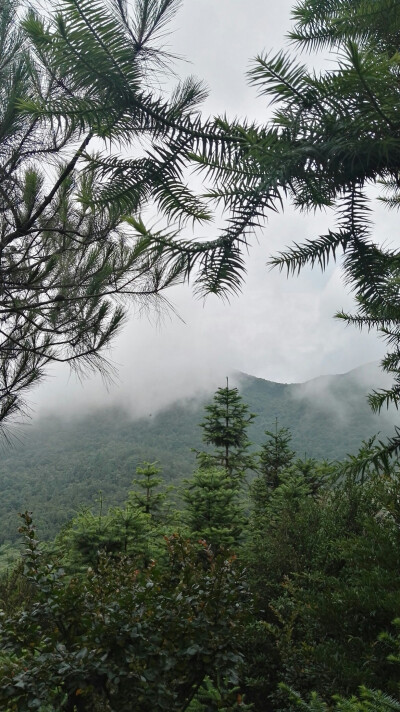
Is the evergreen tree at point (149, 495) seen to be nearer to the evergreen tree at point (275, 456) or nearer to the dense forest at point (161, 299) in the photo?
the dense forest at point (161, 299)

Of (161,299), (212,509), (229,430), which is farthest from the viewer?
(229,430)

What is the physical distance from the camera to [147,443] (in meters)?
91.1

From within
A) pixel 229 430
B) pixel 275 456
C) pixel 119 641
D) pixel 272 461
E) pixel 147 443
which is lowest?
pixel 147 443

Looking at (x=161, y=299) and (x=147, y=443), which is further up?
(x=161, y=299)

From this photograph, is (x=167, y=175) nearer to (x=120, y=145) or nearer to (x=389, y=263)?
(x=120, y=145)

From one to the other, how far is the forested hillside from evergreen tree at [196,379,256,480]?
27602 mm

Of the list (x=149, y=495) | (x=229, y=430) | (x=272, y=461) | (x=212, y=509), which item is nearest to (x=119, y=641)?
(x=212, y=509)

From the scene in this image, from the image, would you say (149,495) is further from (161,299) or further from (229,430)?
(161,299)

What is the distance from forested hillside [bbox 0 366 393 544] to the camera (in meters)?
53.1

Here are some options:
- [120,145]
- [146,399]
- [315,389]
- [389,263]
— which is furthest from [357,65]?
[146,399]

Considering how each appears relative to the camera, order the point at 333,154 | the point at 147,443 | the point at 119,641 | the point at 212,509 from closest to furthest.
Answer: the point at 333,154 < the point at 119,641 < the point at 212,509 < the point at 147,443

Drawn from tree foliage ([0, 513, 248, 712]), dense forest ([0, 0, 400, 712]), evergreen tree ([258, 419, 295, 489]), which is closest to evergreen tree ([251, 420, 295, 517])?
evergreen tree ([258, 419, 295, 489])

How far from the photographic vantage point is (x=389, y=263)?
3.94 feet

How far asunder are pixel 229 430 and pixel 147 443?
82.0m
